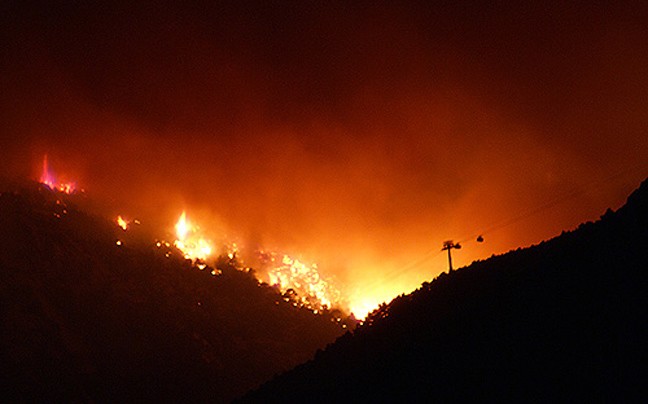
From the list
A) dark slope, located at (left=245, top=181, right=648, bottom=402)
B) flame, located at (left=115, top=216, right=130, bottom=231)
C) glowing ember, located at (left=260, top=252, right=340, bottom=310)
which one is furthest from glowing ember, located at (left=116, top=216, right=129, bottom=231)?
dark slope, located at (left=245, top=181, right=648, bottom=402)

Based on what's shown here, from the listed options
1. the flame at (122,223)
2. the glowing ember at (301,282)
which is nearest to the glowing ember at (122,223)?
the flame at (122,223)

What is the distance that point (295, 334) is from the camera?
106m

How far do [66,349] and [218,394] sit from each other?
81.5 ft

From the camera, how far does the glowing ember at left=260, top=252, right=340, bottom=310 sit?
129500mm

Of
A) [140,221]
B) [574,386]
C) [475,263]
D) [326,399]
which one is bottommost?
[574,386]

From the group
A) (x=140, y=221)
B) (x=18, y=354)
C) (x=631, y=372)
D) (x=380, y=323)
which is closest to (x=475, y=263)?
(x=380, y=323)

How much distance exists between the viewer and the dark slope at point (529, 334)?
59.0ft

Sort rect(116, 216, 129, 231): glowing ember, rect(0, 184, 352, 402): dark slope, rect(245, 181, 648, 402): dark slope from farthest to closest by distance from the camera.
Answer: rect(116, 216, 129, 231): glowing ember → rect(0, 184, 352, 402): dark slope → rect(245, 181, 648, 402): dark slope

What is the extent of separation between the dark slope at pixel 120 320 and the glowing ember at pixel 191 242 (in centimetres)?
695

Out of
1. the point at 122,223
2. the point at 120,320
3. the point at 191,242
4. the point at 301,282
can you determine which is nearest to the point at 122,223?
the point at 122,223

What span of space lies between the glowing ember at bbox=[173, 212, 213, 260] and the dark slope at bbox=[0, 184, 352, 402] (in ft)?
22.8

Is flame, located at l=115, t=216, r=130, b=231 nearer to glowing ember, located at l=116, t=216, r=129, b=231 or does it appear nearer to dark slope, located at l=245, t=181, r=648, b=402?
glowing ember, located at l=116, t=216, r=129, b=231

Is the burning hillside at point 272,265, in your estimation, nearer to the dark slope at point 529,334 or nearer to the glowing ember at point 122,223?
the glowing ember at point 122,223

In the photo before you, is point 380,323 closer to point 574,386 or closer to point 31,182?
point 574,386
